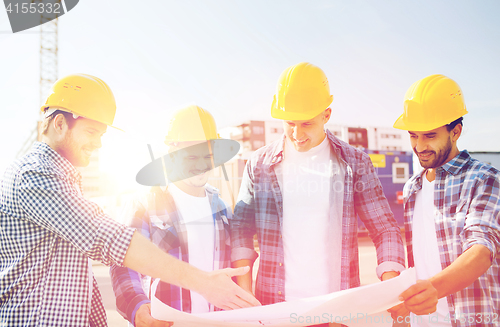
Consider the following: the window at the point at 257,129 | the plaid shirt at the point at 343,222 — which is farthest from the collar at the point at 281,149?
the window at the point at 257,129

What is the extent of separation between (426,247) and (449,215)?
0.82 feet

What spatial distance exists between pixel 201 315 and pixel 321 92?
4.79ft

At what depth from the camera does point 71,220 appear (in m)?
1.27

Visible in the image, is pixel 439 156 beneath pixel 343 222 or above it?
above

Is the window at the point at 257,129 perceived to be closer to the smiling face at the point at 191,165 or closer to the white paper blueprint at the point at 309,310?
the smiling face at the point at 191,165

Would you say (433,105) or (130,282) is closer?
(130,282)

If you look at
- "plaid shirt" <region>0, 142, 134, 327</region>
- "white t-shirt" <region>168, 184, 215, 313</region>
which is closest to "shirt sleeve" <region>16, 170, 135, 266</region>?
"plaid shirt" <region>0, 142, 134, 327</region>

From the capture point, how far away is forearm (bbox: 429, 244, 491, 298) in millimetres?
1498

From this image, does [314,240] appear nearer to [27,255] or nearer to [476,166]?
[476,166]

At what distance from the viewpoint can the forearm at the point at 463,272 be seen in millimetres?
1498

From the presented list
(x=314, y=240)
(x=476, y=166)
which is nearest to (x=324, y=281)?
(x=314, y=240)

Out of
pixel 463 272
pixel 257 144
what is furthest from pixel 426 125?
pixel 257 144

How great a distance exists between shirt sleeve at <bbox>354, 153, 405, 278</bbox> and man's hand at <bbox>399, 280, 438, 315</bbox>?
418 mm

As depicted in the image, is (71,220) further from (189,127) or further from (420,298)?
(420,298)
